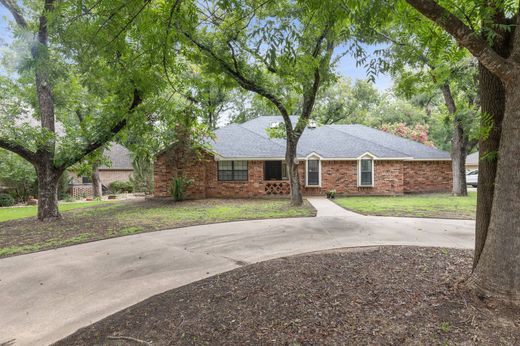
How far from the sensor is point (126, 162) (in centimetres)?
2694

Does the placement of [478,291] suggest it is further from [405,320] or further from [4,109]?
[4,109]

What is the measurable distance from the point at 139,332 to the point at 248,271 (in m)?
1.81

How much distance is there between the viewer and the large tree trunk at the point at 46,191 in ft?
30.4

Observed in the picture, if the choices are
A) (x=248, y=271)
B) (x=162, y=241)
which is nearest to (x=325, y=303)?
(x=248, y=271)

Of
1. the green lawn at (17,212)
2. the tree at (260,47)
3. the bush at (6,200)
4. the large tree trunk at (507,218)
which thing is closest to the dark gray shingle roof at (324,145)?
the tree at (260,47)

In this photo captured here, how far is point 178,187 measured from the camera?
15.0m

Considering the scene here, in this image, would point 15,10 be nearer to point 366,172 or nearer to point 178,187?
point 178,187

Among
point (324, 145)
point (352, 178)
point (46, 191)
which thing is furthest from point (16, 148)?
point (352, 178)

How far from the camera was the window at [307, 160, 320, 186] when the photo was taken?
54.4 feet

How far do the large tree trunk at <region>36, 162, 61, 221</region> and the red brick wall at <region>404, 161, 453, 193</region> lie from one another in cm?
1861

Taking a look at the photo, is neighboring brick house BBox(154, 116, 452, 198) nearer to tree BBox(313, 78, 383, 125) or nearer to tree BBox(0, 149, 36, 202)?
tree BBox(0, 149, 36, 202)

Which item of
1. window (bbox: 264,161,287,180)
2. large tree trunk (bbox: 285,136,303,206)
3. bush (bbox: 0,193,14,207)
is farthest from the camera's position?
window (bbox: 264,161,287,180)

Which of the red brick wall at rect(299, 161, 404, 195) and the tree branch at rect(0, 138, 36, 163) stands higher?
the tree branch at rect(0, 138, 36, 163)

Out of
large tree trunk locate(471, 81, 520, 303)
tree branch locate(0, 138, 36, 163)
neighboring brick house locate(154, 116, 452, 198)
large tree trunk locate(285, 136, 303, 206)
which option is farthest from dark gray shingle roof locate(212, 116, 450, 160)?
large tree trunk locate(471, 81, 520, 303)
